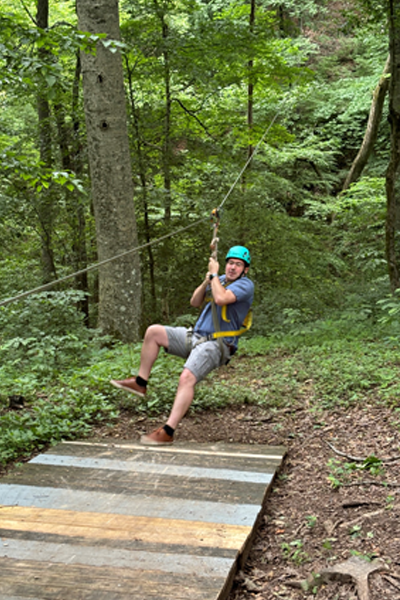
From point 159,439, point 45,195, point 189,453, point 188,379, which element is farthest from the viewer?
point 45,195

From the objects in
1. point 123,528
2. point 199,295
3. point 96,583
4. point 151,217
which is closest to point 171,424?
point 199,295

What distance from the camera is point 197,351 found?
4738 mm

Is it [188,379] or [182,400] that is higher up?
[188,379]

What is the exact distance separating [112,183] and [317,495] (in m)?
5.56

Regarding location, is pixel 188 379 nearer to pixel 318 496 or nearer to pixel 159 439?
pixel 159 439

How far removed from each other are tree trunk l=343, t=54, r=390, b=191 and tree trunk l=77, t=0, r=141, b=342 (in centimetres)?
871

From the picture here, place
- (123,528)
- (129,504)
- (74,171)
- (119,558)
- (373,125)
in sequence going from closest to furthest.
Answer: (119,558) → (123,528) → (129,504) → (74,171) → (373,125)

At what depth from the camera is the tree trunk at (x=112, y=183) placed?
778cm

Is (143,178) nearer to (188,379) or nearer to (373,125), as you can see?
(188,379)

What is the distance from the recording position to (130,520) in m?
3.11

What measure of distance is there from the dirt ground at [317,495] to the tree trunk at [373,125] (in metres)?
11.5

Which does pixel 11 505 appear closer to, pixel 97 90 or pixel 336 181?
pixel 97 90

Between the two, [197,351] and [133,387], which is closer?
[197,351]

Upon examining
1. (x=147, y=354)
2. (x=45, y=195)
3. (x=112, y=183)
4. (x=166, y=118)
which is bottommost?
(x=147, y=354)
